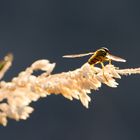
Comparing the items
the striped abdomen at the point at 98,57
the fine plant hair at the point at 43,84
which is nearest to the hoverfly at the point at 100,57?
the striped abdomen at the point at 98,57

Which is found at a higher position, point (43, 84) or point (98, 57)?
point (98, 57)

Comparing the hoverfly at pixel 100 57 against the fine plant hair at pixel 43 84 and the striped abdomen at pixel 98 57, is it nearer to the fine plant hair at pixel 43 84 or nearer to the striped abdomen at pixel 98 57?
the striped abdomen at pixel 98 57

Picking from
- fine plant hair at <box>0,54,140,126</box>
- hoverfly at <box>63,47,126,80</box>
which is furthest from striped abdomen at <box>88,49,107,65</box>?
fine plant hair at <box>0,54,140,126</box>

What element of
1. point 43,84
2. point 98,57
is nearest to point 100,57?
point 98,57

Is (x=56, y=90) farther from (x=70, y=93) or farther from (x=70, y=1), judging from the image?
(x=70, y=1)

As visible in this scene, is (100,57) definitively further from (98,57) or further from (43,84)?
(43,84)

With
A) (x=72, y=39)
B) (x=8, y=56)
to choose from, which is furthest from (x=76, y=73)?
(x=72, y=39)

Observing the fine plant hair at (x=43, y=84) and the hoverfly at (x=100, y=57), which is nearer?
the fine plant hair at (x=43, y=84)

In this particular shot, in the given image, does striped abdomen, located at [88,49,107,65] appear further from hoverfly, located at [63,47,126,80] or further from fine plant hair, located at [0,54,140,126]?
fine plant hair, located at [0,54,140,126]
